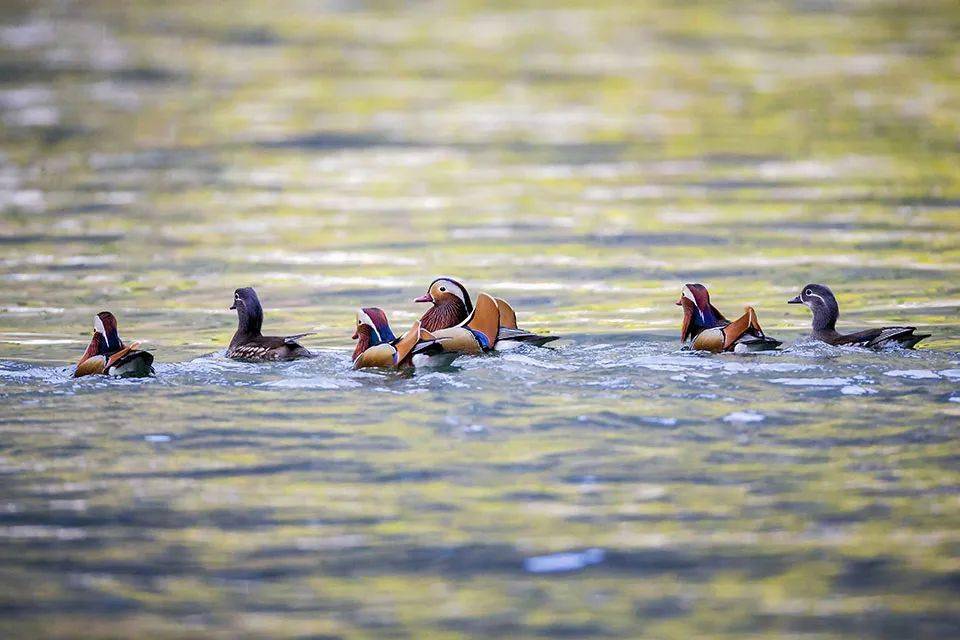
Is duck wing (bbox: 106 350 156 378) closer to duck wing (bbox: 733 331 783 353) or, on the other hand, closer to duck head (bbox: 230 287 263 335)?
duck head (bbox: 230 287 263 335)

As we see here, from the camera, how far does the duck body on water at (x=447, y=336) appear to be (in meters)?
10.6

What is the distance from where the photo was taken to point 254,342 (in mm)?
11141

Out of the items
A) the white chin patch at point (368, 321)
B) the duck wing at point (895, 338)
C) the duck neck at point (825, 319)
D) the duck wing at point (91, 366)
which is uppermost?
the white chin patch at point (368, 321)

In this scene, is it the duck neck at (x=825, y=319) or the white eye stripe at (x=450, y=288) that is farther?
the white eye stripe at (x=450, y=288)

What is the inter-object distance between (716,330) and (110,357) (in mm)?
3945

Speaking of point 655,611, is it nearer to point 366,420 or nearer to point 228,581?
point 228,581

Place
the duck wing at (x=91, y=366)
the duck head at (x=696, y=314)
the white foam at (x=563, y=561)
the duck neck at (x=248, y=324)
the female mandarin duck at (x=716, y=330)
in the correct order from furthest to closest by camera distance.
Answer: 1. the duck neck at (x=248, y=324)
2. the duck head at (x=696, y=314)
3. the female mandarin duck at (x=716, y=330)
4. the duck wing at (x=91, y=366)
5. the white foam at (x=563, y=561)

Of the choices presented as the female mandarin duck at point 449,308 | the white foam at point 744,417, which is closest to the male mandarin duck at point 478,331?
the female mandarin duck at point 449,308

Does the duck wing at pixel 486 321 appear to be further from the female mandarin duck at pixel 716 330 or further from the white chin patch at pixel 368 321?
the female mandarin duck at pixel 716 330

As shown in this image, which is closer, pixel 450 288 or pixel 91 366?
pixel 91 366

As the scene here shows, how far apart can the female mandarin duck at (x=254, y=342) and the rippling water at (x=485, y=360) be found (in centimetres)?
20

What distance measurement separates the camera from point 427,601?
7.09 metres

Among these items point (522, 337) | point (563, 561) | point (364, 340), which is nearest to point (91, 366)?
point (364, 340)

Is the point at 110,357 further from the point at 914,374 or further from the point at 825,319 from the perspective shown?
the point at 914,374
